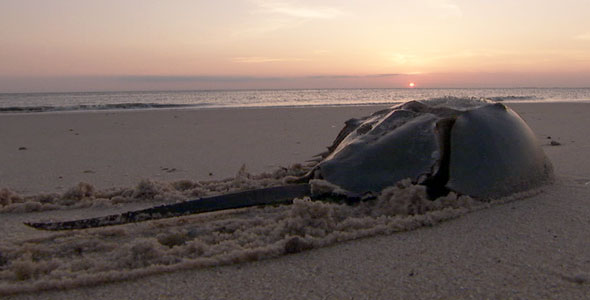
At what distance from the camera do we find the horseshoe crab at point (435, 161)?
2.24 meters

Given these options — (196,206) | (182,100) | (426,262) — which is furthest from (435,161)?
(182,100)

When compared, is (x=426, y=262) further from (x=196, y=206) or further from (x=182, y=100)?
(x=182, y=100)

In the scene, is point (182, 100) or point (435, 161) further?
point (182, 100)

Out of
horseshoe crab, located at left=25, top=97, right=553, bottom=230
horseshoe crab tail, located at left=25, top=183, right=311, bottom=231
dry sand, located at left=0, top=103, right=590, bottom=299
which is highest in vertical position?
horseshoe crab, located at left=25, top=97, right=553, bottom=230

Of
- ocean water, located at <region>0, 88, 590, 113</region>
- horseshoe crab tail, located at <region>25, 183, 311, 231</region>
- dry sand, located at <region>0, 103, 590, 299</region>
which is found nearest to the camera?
dry sand, located at <region>0, 103, 590, 299</region>

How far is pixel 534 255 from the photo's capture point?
68.3 inches

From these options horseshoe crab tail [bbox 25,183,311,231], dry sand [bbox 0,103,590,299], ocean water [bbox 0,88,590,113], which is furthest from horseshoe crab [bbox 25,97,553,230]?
ocean water [bbox 0,88,590,113]

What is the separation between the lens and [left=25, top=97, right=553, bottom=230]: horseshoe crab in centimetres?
224

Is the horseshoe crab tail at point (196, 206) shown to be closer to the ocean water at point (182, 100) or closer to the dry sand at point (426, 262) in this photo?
the dry sand at point (426, 262)

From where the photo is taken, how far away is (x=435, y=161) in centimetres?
226

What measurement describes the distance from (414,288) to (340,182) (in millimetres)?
928

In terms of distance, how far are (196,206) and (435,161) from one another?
4.05ft

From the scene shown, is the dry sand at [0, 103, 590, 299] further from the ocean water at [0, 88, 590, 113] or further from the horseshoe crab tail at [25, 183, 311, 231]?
the ocean water at [0, 88, 590, 113]

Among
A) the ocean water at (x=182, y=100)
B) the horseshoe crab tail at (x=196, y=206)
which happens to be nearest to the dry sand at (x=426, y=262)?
the horseshoe crab tail at (x=196, y=206)
